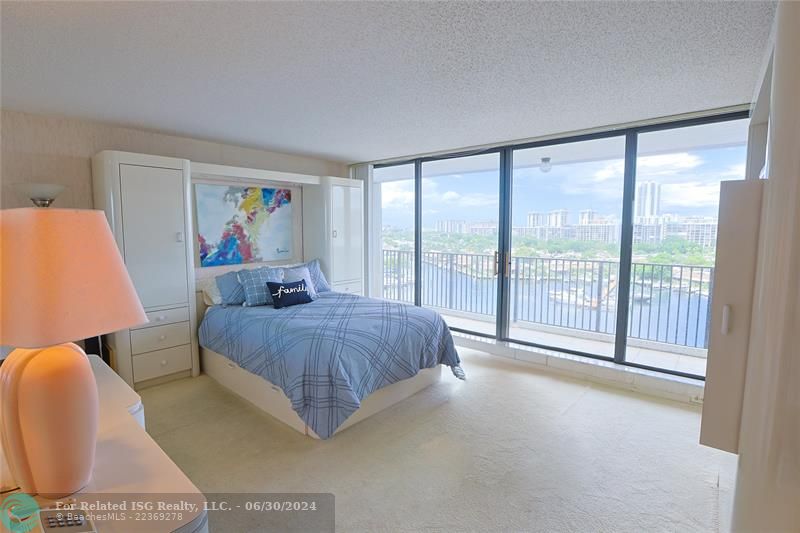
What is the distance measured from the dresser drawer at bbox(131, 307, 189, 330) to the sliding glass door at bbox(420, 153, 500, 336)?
9.67 ft

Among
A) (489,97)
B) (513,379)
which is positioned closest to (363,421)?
(513,379)

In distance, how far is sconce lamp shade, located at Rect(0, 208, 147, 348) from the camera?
2.90 feet

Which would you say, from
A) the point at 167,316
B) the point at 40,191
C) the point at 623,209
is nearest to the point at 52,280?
the point at 40,191

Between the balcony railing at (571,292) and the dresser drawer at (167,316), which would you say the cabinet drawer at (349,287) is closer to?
the balcony railing at (571,292)

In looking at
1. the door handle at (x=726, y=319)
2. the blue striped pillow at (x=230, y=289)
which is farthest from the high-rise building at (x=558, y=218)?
the blue striped pillow at (x=230, y=289)

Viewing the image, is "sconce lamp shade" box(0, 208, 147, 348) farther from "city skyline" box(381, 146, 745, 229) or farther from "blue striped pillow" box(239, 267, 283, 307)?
"city skyline" box(381, 146, 745, 229)

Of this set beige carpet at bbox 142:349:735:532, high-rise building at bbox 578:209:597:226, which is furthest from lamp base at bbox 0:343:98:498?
high-rise building at bbox 578:209:597:226

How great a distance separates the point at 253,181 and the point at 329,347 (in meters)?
2.64

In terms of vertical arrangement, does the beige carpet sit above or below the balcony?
below

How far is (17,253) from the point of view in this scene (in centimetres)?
89

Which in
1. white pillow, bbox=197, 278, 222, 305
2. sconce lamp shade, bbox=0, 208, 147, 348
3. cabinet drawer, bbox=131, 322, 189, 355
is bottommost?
cabinet drawer, bbox=131, 322, 189, 355

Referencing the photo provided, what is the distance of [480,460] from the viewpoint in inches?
90.9

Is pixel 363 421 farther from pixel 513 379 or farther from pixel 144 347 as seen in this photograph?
pixel 144 347

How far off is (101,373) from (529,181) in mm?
4539
